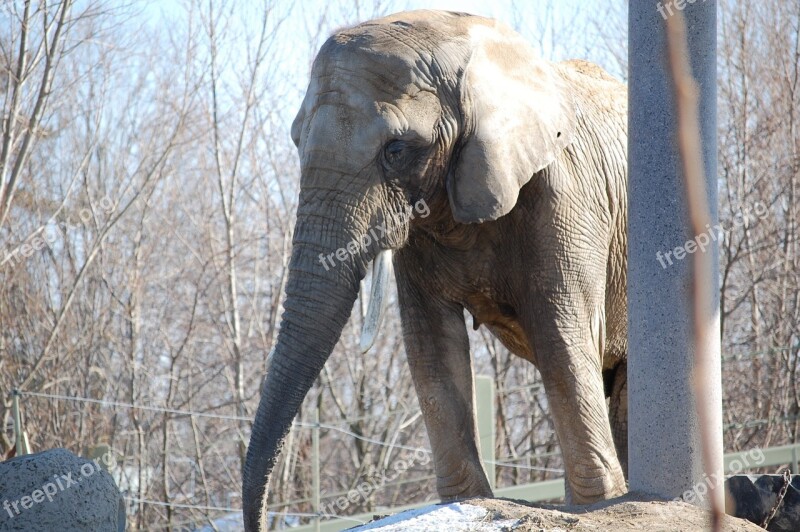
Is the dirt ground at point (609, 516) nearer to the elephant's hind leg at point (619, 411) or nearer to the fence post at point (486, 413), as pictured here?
the elephant's hind leg at point (619, 411)

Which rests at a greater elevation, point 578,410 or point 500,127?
point 500,127

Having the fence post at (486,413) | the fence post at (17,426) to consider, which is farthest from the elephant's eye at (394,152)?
the fence post at (486,413)

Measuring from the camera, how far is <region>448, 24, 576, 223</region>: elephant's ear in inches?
169

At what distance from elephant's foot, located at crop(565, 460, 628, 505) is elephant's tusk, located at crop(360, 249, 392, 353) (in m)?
1.33

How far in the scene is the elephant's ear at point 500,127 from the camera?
4293mm

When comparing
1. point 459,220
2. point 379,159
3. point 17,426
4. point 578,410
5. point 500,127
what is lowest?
point 578,410

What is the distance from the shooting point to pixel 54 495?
5059mm

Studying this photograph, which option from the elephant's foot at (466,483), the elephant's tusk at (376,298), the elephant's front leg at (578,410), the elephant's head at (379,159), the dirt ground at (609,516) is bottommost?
the dirt ground at (609,516)

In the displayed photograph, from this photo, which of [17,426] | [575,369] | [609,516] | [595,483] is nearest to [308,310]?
[575,369]

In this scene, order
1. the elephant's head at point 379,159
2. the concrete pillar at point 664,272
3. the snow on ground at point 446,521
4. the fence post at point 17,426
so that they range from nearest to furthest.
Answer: the snow on ground at point 446,521, the concrete pillar at point 664,272, the elephant's head at point 379,159, the fence post at point 17,426

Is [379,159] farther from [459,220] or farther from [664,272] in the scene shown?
[664,272]

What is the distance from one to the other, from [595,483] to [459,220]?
4.77 feet

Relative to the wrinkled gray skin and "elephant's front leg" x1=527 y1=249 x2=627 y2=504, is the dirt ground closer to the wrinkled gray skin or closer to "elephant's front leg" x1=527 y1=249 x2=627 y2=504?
"elephant's front leg" x1=527 y1=249 x2=627 y2=504

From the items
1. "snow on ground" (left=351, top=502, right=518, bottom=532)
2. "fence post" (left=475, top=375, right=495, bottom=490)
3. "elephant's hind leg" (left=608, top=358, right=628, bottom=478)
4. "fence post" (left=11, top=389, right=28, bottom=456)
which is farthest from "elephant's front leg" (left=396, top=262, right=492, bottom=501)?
"fence post" (left=475, top=375, right=495, bottom=490)
